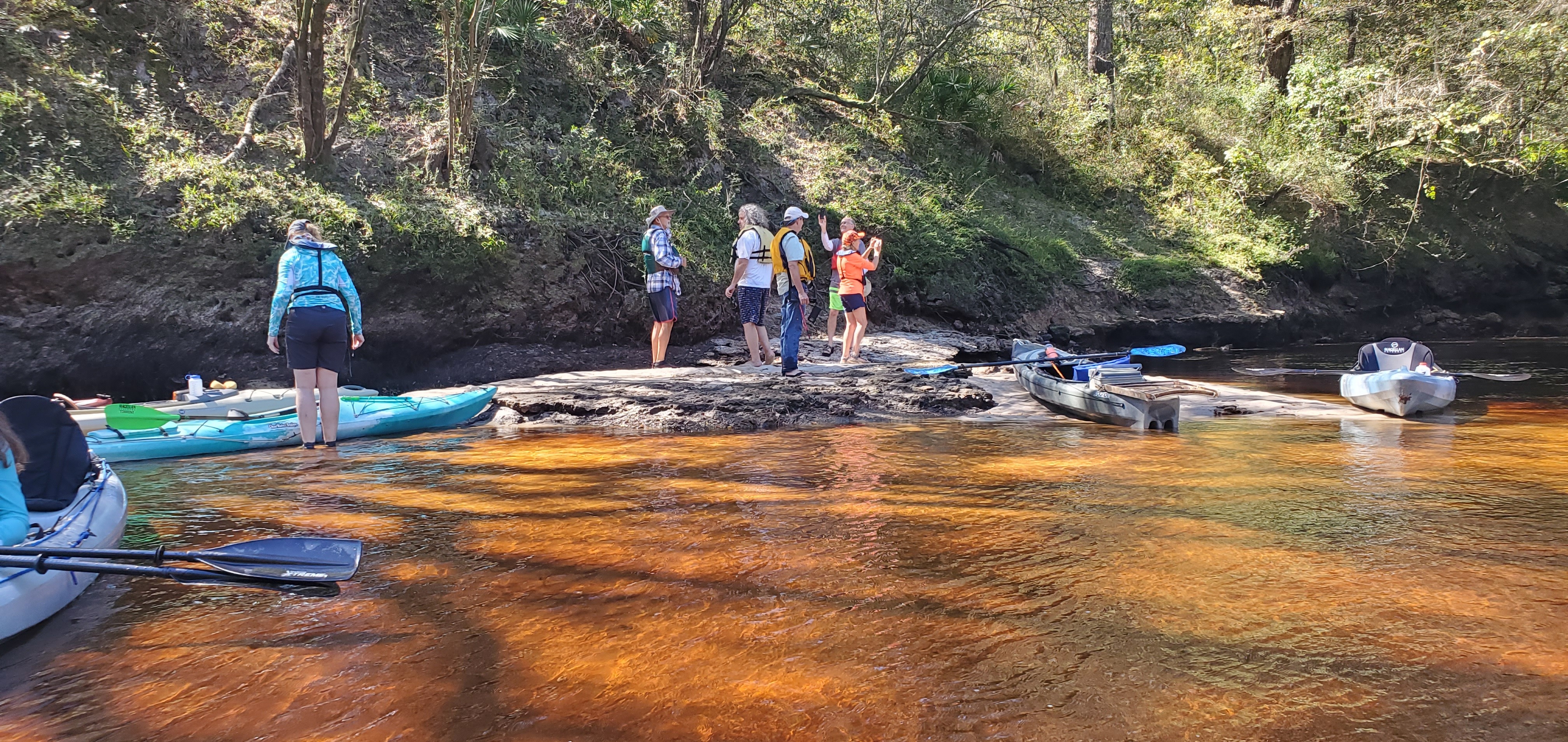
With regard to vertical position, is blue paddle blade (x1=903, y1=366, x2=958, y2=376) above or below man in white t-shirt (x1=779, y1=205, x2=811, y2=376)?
below

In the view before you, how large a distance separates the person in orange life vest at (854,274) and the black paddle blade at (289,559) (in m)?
7.52

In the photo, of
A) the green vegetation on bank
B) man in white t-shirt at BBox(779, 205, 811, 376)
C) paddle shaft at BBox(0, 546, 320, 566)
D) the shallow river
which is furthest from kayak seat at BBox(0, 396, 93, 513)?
the green vegetation on bank

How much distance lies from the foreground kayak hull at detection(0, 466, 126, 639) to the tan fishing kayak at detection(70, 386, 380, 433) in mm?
3202

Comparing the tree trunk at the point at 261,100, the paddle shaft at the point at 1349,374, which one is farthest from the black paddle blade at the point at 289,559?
the paddle shaft at the point at 1349,374

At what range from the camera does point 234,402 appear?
316 inches

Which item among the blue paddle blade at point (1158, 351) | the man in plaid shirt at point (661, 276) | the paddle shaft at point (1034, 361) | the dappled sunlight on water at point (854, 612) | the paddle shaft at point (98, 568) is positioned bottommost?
the dappled sunlight on water at point (854, 612)

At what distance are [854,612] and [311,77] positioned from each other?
36.5ft

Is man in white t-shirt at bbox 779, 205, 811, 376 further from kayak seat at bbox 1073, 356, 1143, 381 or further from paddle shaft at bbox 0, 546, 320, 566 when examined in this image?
paddle shaft at bbox 0, 546, 320, 566

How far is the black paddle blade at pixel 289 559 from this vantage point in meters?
3.69

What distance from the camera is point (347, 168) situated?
40.3 ft

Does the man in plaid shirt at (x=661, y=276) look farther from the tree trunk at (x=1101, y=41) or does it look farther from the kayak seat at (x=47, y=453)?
the tree trunk at (x=1101, y=41)

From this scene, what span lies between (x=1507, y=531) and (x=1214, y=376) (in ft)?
29.3

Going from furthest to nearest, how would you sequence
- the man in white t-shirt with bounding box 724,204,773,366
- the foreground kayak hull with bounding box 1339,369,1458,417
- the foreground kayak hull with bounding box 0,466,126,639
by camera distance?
the man in white t-shirt with bounding box 724,204,773,366 → the foreground kayak hull with bounding box 1339,369,1458,417 → the foreground kayak hull with bounding box 0,466,126,639

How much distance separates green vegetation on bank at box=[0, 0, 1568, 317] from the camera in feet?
36.4
